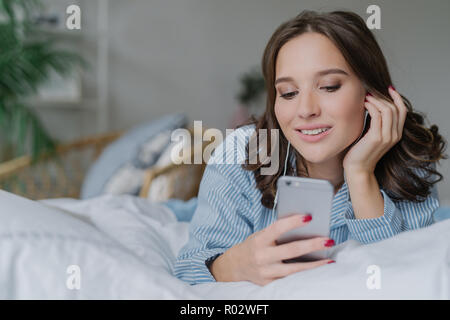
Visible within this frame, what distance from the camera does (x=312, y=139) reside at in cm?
59

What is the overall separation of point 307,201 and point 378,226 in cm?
20

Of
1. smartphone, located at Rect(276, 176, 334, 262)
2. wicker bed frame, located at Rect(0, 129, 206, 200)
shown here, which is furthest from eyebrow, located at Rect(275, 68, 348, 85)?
wicker bed frame, located at Rect(0, 129, 206, 200)

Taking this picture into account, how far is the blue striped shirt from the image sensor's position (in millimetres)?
720

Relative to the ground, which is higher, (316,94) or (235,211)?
(316,94)

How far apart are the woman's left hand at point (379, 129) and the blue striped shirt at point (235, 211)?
0.34 feet

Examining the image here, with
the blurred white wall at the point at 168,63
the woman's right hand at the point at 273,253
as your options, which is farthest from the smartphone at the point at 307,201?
the blurred white wall at the point at 168,63

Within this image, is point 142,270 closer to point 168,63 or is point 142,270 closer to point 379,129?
point 379,129

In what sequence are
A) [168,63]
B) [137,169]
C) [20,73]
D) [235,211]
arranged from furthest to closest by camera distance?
[168,63]
[20,73]
[137,169]
[235,211]

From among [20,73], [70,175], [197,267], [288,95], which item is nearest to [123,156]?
[20,73]

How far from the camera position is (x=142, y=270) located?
1.72 feet

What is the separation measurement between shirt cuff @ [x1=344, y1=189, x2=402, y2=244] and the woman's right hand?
0.46 ft

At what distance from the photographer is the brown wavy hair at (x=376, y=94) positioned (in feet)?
A: 1.96

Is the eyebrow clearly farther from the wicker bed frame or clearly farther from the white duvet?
the wicker bed frame

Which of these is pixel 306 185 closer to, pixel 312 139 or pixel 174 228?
pixel 312 139
